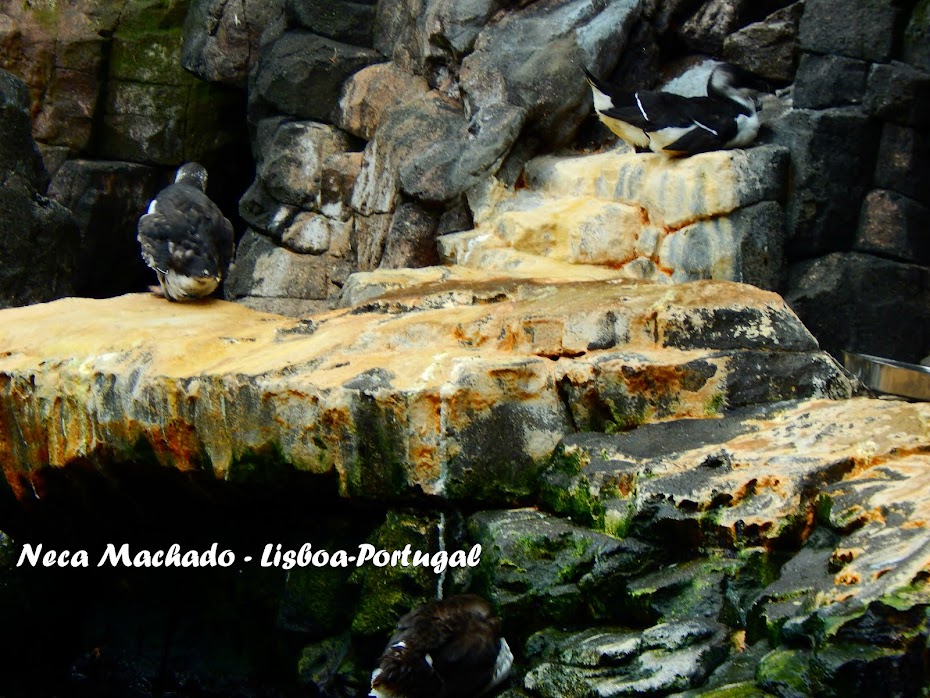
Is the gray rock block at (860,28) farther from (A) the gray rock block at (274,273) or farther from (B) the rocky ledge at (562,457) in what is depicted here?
(A) the gray rock block at (274,273)

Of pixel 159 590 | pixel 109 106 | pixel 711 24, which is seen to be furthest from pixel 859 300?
pixel 109 106

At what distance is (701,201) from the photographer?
7879mm

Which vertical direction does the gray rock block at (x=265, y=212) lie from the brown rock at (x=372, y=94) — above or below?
below

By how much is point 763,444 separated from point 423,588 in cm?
152

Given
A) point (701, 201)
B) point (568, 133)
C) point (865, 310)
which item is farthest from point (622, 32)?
point (865, 310)

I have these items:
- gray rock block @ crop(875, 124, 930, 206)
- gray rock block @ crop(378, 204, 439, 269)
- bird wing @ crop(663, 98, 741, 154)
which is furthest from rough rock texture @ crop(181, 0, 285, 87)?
gray rock block @ crop(875, 124, 930, 206)

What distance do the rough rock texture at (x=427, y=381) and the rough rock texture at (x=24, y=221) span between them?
3980mm

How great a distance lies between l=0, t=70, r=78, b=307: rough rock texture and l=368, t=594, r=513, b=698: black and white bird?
6.55 m

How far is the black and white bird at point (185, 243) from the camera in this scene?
7.16 metres

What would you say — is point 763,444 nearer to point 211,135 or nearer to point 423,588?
point 423,588

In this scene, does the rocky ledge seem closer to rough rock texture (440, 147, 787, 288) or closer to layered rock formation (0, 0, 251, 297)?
rough rock texture (440, 147, 787, 288)

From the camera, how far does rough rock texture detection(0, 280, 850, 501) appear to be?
5.13 meters

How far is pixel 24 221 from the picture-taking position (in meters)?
10.1

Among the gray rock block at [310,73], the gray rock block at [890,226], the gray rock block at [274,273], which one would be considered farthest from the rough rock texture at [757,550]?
the gray rock block at [310,73]
